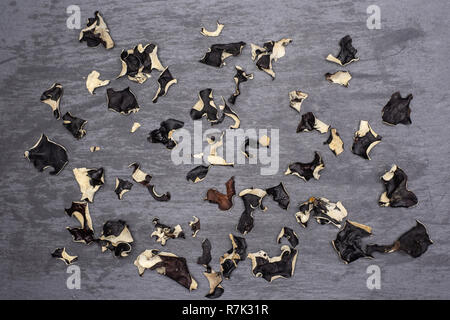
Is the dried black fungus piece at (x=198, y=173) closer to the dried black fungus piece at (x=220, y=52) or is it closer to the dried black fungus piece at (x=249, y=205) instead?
the dried black fungus piece at (x=249, y=205)

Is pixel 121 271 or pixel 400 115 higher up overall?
pixel 400 115

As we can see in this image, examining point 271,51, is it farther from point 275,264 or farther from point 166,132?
point 275,264

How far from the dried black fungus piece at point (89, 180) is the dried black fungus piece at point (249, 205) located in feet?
1.43

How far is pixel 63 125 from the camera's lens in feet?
3.84

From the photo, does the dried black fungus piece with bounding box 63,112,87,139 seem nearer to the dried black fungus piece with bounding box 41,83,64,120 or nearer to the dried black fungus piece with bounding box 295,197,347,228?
the dried black fungus piece with bounding box 41,83,64,120

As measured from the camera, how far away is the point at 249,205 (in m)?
1.15

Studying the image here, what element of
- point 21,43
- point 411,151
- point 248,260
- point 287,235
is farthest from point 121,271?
point 411,151

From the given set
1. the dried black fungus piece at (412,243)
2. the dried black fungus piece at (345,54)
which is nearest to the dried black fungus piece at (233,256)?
the dried black fungus piece at (412,243)

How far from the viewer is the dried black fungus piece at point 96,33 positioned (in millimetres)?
1150

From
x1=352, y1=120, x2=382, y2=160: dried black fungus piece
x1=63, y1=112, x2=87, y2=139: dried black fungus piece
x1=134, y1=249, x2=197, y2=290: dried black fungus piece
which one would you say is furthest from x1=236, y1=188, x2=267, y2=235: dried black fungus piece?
x1=63, y1=112, x2=87, y2=139: dried black fungus piece

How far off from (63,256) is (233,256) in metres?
0.53

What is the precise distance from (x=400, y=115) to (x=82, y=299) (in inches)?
44.8

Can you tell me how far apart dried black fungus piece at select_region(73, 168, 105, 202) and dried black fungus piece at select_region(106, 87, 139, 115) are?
202mm

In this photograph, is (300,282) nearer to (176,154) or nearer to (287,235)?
(287,235)
